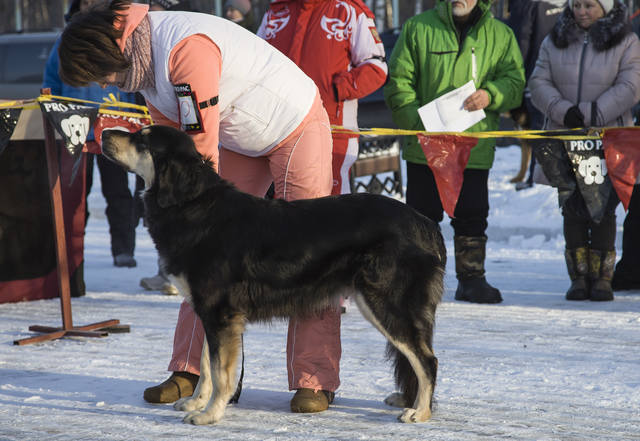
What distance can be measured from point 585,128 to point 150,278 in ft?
11.7

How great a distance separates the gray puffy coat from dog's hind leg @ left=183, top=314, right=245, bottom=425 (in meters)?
3.78

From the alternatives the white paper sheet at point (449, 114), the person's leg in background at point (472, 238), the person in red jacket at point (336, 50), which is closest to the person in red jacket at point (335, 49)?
the person in red jacket at point (336, 50)

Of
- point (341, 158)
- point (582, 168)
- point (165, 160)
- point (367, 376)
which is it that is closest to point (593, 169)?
point (582, 168)

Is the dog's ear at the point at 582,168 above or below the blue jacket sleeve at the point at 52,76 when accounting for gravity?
below

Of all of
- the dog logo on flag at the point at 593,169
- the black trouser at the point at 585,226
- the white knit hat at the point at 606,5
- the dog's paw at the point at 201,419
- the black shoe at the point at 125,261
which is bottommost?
the black shoe at the point at 125,261

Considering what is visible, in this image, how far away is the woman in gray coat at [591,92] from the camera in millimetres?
6285

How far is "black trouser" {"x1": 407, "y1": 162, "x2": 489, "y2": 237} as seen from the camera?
633 cm

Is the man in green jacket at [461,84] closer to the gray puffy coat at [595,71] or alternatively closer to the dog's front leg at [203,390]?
the gray puffy coat at [595,71]

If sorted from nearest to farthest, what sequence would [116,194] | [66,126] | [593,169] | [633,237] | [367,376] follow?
[367,376]
[66,126]
[593,169]
[633,237]
[116,194]

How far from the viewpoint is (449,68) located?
20.5ft

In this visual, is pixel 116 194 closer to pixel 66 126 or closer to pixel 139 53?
pixel 66 126

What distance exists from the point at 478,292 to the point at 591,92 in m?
1.73

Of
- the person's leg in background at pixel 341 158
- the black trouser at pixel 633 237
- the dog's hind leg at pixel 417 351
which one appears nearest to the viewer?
the dog's hind leg at pixel 417 351

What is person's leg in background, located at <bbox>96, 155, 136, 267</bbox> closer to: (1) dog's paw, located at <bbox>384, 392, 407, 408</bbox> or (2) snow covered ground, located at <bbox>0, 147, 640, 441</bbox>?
(2) snow covered ground, located at <bbox>0, 147, 640, 441</bbox>
